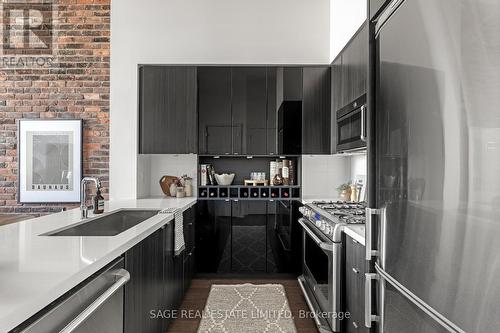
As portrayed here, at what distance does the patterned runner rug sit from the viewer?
271 centimetres

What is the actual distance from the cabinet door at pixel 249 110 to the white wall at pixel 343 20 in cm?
81

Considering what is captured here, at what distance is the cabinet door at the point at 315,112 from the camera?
3762 mm

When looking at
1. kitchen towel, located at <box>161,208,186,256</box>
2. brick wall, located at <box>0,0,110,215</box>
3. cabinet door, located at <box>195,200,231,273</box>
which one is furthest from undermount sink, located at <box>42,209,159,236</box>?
brick wall, located at <box>0,0,110,215</box>

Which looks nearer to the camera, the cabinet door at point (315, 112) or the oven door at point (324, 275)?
the oven door at point (324, 275)

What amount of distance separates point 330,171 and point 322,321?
6.27ft

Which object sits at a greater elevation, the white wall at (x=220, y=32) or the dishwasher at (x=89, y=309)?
the white wall at (x=220, y=32)

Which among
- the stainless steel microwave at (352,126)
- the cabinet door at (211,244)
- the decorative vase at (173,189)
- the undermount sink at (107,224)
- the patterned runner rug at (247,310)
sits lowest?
the patterned runner rug at (247,310)

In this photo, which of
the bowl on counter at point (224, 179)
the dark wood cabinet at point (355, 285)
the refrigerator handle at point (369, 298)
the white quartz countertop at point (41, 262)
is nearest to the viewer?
the white quartz countertop at point (41, 262)

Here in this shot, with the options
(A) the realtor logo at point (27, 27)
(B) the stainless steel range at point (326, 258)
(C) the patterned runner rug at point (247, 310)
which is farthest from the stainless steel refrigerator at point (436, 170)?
(A) the realtor logo at point (27, 27)

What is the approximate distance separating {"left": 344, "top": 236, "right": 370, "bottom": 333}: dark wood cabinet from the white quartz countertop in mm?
1203

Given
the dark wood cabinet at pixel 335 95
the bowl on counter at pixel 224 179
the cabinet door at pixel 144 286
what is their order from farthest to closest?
the bowl on counter at pixel 224 179
the dark wood cabinet at pixel 335 95
the cabinet door at pixel 144 286

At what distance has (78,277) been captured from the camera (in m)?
1.10

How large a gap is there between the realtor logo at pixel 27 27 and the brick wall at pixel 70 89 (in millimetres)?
139

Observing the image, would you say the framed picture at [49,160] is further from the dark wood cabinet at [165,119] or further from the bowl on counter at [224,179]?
the bowl on counter at [224,179]
